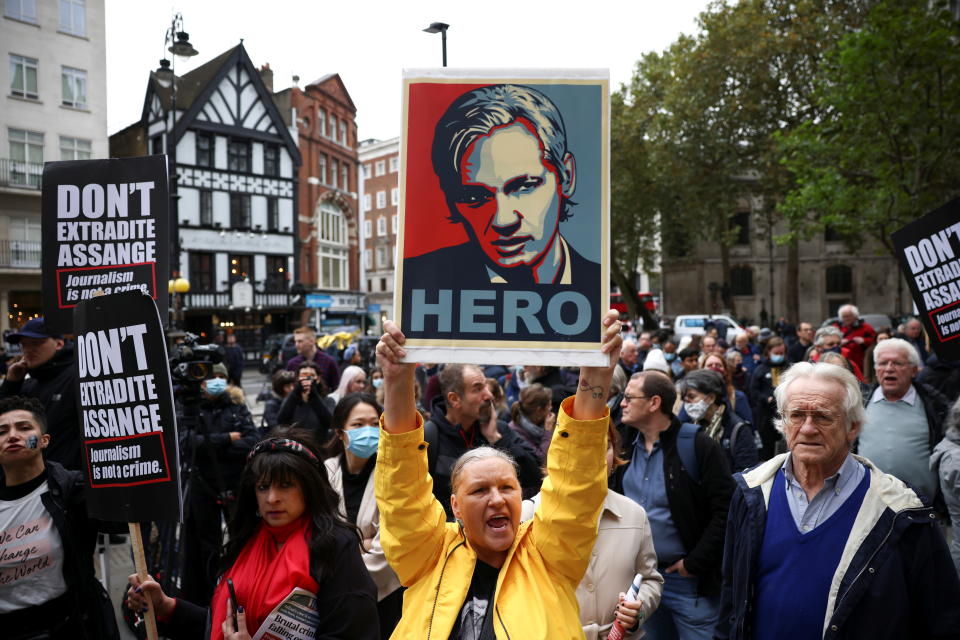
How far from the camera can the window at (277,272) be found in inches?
1492

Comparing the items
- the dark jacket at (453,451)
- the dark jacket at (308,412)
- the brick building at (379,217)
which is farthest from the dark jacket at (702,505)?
the brick building at (379,217)

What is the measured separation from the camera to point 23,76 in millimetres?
27188

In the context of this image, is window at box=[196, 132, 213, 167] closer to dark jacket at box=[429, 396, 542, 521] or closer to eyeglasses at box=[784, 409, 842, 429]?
dark jacket at box=[429, 396, 542, 521]

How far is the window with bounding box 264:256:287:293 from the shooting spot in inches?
1492

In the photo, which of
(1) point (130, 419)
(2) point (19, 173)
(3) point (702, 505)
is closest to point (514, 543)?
(1) point (130, 419)

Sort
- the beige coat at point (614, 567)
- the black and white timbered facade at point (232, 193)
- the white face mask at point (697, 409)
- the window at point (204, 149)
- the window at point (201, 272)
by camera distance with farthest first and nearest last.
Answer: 1. the window at point (201, 272)
2. the window at point (204, 149)
3. the black and white timbered facade at point (232, 193)
4. the white face mask at point (697, 409)
5. the beige coat at point (614, 567)

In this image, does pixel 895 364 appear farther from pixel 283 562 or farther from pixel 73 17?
pixel 73 17

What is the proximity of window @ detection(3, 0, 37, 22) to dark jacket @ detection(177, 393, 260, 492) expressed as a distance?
2780cm

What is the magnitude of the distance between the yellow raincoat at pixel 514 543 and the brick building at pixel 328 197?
3710 cm

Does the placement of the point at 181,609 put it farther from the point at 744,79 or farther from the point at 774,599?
the point at 744,79

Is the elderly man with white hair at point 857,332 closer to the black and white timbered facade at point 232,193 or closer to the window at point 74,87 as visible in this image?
the black and white timbered facade at point 232,193

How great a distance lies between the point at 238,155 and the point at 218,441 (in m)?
33.5

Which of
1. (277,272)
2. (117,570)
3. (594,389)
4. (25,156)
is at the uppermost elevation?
(25,156)

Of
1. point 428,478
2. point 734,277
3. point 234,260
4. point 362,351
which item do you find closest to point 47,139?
Answer: point 234,260
